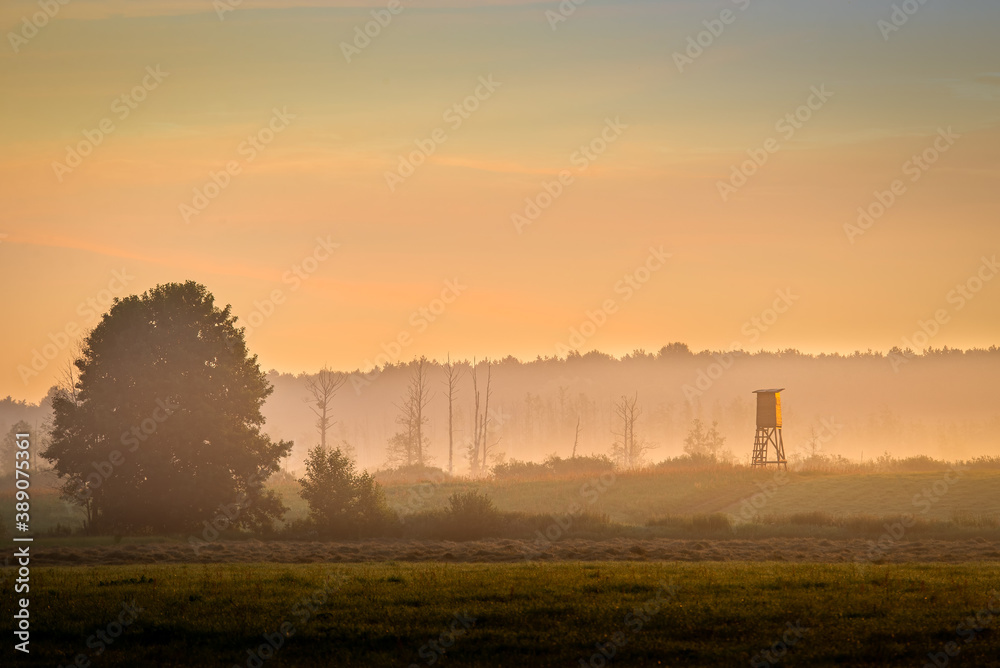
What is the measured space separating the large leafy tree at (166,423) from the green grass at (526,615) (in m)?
21.9

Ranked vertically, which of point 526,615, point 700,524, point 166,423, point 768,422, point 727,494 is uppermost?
point 768,422

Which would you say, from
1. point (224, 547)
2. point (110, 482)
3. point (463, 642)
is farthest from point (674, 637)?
point (110, 482)

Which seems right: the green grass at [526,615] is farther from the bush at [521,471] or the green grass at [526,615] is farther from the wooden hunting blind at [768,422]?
the bush at [521,471]

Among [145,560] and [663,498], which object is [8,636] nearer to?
[145,560]

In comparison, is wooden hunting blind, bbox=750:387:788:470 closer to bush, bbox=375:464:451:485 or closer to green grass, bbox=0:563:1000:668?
bush, bbox=375:464:451:485

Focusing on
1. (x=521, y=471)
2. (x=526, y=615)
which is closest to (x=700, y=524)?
(x=526, y=615)

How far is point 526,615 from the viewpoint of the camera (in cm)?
2166

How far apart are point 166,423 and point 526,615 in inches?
1373

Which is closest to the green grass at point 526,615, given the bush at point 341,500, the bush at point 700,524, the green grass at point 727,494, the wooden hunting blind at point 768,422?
the bush at point 341,500

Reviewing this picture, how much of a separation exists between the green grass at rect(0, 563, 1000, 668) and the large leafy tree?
2191 centimetres

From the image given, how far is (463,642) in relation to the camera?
1959cm

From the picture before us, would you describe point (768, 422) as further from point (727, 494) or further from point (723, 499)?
point (723, 499)

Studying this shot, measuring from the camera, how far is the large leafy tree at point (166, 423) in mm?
49938

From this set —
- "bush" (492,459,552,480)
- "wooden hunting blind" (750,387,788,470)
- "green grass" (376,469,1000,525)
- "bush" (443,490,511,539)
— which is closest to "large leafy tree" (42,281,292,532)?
"bush" (443,490,511,539)
